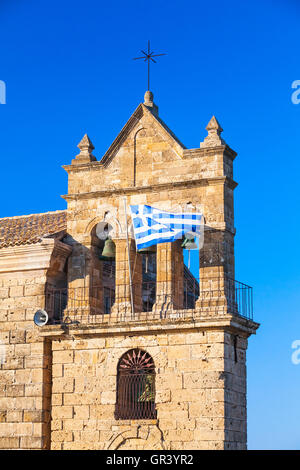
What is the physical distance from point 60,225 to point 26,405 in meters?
5.68

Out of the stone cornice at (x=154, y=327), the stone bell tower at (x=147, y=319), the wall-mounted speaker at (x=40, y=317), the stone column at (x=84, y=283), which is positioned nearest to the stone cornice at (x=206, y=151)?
the stone bell tower at (x=147, y=319)

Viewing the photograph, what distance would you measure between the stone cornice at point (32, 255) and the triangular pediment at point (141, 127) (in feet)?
A: 9.40

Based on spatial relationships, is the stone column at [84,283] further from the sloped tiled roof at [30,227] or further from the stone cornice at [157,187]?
the stone cornice at [157,187]

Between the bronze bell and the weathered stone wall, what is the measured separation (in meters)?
2.55

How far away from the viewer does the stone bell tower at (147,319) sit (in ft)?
95.0

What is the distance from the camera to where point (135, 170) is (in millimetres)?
31406

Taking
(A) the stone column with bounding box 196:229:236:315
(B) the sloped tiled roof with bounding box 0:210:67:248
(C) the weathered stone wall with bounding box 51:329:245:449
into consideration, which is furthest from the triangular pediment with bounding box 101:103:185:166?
(C) the weathered stone wall with bounding box 51:329:245:449

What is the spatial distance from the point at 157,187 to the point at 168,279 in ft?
8.88

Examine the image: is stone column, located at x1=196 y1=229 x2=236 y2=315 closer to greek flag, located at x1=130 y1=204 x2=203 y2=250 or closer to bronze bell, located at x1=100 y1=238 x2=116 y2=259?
greek flag, located at x1=130 y1=204 x2=203 y2=250

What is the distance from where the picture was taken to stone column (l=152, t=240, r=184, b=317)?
30.0 metres

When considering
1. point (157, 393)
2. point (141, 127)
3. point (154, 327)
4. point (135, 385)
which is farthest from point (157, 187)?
point (157, 393)

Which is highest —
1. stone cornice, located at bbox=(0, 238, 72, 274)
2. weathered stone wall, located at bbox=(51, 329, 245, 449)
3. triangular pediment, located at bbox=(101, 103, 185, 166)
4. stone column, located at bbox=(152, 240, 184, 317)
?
triangular pediment, located at bbox=(101, 103, 185, 166)
